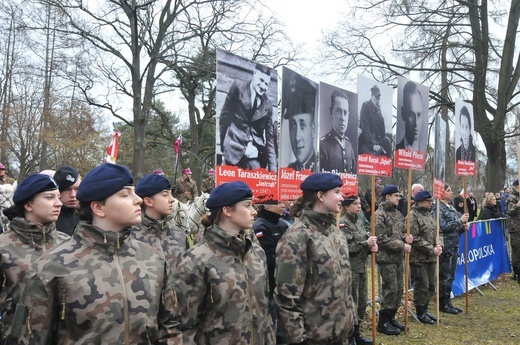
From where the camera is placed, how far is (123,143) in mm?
34812

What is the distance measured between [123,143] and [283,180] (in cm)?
3036

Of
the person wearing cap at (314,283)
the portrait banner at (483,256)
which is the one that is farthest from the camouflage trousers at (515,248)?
the person wearing cap at (314,283)

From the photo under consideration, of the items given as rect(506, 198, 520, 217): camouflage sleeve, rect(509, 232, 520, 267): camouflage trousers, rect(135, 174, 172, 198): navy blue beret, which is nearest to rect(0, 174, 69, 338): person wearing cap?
rect(135, 174, 172, 198): navy blue beret

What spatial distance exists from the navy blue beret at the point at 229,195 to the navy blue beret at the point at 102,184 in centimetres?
111

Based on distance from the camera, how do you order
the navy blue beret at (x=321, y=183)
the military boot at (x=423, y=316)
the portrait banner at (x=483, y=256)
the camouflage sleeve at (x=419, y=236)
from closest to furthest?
the navy blue beret at (x=321, y=183) → the camouflage sleeve at (x=419, y=236) → the military boot at (x=423, y=316) → the portrait banner at (x=483, y=256)

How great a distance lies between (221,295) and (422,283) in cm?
598

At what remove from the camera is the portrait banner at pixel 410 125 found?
26.2 ft

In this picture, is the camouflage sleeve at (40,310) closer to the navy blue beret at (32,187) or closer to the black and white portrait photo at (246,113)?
the navy blue beret at (32,187)

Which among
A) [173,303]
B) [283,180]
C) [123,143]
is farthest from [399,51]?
[123,143]

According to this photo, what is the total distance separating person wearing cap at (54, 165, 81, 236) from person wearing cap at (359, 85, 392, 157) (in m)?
3.84

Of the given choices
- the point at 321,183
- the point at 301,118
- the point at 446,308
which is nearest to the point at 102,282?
the point at 321,183

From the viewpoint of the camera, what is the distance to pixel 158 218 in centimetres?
561

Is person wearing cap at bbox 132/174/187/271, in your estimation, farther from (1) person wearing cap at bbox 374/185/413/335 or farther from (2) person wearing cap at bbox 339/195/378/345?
(1) person wearing cap at bbox 374/185/413/335

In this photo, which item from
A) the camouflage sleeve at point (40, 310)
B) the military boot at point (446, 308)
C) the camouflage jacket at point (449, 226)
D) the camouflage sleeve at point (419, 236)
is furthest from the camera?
the camouflage jacket at point (449, 226)
